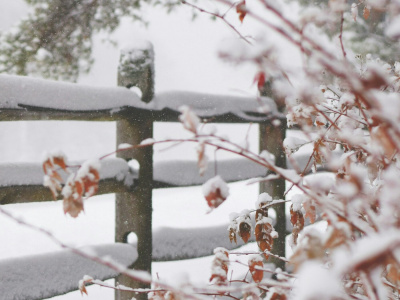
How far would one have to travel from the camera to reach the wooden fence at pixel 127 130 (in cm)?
159

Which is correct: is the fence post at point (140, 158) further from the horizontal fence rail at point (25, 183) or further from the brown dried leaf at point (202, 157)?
the brown dried leaf at point (202, 157)

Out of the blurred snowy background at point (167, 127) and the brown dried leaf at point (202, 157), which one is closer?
the brown dried leaf at point (202, 157)

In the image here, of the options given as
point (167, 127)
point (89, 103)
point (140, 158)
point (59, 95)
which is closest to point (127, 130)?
point (140, 158)

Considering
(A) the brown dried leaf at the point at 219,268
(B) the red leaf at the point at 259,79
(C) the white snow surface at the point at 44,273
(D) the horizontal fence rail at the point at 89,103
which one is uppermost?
(D) the horizontal fence rail at the point at 89,103

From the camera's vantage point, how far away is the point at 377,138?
2.31 feet

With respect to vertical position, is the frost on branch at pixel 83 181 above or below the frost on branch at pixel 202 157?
below

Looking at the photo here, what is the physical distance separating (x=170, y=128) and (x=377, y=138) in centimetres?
1178

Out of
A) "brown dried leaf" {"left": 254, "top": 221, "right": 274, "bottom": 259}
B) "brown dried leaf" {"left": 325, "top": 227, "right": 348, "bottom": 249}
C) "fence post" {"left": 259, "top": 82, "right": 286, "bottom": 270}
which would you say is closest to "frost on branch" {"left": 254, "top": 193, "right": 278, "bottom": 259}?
"brown dried leaf" {"left": 254, "top": 221, "right": 274, "bottom": 259}

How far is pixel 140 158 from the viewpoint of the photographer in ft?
6.68

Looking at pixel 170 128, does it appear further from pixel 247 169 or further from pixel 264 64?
pixel 264 64

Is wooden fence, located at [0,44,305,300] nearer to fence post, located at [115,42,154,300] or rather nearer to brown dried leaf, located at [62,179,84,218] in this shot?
fence post, located at [115,42,154,300]

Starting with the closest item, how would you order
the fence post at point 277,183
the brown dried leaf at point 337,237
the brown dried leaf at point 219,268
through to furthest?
the brown dried leaf at point 337,237, the brown dried leaf at point 219,268, the fence post at point 277,183

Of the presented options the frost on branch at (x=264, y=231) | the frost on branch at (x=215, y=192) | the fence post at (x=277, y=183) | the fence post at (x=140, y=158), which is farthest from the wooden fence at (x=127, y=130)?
the frost on branch at (x=215, y=192)

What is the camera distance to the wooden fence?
159cm
